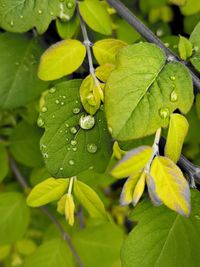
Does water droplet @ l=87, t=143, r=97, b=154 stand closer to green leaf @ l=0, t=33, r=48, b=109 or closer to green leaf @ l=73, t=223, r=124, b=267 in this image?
green leaf @ l=0, t=33, r=48, b=109

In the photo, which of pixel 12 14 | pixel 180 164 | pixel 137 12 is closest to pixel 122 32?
pixel 137 12

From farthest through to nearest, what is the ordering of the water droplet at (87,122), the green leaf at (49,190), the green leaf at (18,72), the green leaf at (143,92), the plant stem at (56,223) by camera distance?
1. the plant stem at (56,223)
2. the green leaf at (18,72)
3. the green leaf at (49,190)
4. the water droplet at (87,122)
5. the green leaf at (143,92)

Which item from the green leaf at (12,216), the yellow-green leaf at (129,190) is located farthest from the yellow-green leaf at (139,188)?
the green leaf at (12,216)

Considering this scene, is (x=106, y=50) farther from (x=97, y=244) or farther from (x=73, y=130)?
(x=97, y=244)

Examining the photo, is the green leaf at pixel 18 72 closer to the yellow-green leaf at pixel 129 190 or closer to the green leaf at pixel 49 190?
the green leaf at pixel 49 190

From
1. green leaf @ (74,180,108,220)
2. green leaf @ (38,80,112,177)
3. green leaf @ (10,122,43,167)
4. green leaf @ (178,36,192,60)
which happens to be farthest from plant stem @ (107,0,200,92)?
green leaf @ (10,122,43,167)

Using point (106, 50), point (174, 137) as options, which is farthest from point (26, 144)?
point (174, 137)
